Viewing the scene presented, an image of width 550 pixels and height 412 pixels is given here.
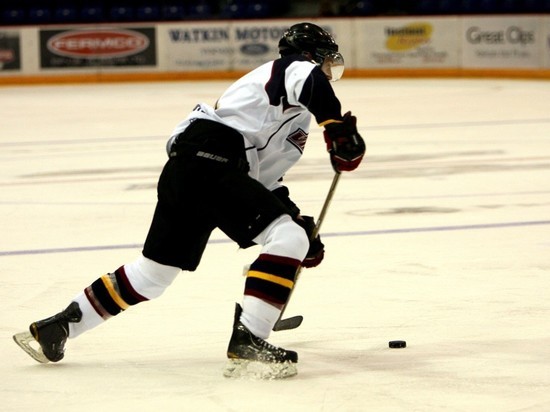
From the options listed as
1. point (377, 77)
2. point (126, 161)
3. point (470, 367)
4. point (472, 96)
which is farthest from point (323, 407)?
point (377, 77)

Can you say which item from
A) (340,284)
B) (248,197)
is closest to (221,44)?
(340,284)

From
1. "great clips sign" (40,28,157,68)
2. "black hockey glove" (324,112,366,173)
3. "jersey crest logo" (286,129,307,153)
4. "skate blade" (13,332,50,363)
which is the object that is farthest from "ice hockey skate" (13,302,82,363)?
"great clips sign" (40,28,157,68)

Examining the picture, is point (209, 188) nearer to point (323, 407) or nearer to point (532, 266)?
point (323, 407)

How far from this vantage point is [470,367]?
3.66 meters

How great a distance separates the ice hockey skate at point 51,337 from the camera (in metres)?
3.78

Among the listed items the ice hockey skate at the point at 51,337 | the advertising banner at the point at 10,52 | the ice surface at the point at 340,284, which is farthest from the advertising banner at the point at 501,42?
the ice hockey skate at the point at 51,337

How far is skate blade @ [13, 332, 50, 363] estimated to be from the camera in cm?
379

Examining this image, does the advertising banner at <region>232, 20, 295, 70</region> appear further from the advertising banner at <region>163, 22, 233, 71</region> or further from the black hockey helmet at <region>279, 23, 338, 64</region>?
the black hockey helmet at <region>279, 23, 338, 64</region>

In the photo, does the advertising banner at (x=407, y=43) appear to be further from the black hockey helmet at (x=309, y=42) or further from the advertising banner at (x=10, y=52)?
the black hockey helmet at (x=309, y=42)

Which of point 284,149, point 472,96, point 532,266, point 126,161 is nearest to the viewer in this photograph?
point 284,149

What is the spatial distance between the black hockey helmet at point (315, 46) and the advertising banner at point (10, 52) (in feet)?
50.1

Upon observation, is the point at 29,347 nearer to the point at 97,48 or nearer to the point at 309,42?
the point at 309,42

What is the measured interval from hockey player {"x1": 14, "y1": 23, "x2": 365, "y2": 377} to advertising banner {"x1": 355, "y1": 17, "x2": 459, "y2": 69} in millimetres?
13721

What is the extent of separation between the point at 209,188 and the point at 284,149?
1.08 ft
